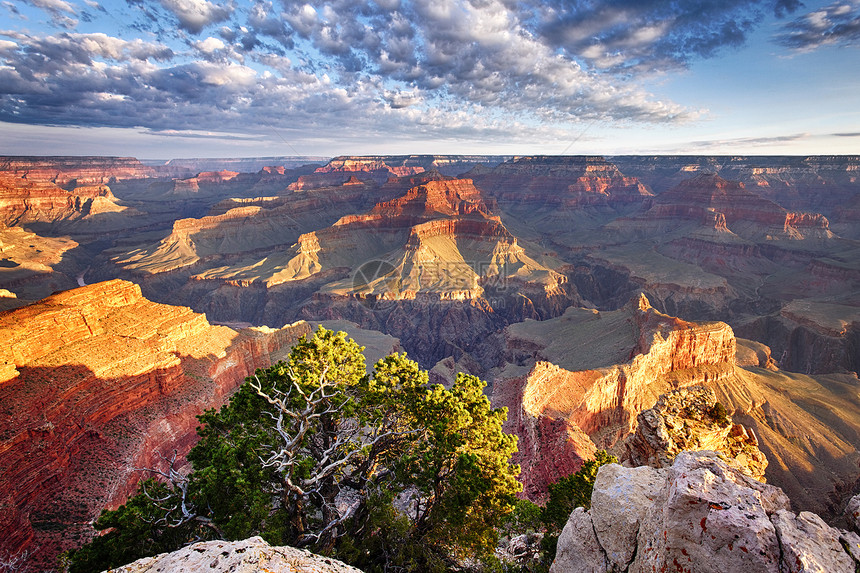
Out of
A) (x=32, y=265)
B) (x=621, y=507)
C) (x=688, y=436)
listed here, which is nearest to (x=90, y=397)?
(x=621, y=507)

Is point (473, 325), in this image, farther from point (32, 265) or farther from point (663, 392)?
point (32, 265)

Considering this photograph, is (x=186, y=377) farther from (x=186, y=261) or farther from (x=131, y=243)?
(x=131, y=243)

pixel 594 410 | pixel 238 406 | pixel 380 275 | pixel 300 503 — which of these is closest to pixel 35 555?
pixel 238 406

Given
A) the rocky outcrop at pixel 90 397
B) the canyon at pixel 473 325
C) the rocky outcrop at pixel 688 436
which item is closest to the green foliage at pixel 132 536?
the rocky outcrop at pixel 90 397

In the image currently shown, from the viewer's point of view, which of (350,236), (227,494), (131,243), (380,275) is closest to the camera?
(227,494)

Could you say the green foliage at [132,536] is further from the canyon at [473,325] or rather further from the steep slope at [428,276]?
the steep slope at [428,276]

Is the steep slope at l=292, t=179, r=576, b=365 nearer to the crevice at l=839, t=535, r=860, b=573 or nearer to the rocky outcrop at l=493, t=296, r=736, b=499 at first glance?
the rocky outcrop at l=493, t=296, r=736, b=499

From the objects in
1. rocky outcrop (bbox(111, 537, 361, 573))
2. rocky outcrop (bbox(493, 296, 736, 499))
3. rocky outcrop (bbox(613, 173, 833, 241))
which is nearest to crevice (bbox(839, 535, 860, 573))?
rocky outcrop (bbox(111, 537, 361, 573))
